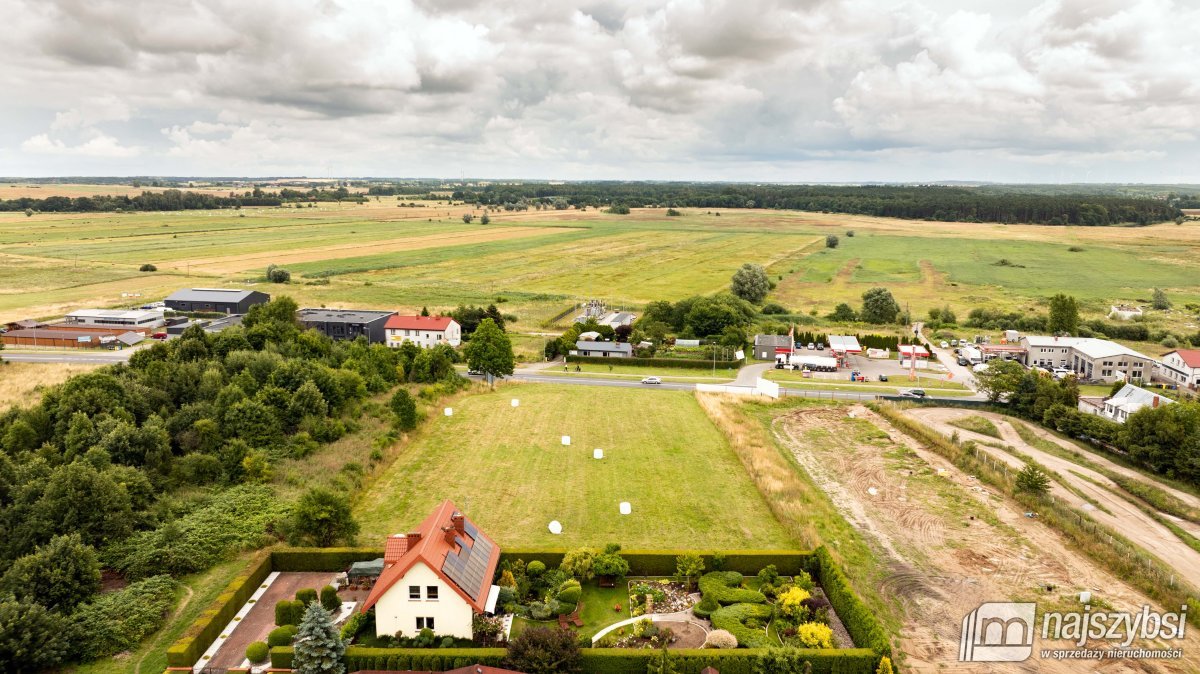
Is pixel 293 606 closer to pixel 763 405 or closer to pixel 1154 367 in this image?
pixel 763 405

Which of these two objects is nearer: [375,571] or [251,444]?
[375,571]

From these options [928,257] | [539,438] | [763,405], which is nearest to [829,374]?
[763,405]

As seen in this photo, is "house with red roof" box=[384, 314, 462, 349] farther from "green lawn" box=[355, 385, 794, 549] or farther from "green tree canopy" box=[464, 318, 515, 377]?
"green lawn" box=[355, 385, 794, 549]

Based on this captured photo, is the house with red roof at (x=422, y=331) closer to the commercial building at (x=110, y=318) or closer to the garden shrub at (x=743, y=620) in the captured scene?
the commercial building at (x=110, y=318)

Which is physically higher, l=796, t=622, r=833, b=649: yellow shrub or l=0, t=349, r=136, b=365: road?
l=0, t=349, r=136, b=365: road

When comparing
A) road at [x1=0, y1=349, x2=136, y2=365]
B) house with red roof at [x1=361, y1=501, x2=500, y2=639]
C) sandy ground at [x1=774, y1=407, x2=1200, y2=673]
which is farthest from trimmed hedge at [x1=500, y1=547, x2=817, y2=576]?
road at [x1=0, y1=349, x2=136, y2=365]

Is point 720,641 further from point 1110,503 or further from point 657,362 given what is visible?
point 657,362

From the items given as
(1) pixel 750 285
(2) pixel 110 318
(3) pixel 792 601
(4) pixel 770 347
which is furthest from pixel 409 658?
(1) pixel 750 285
